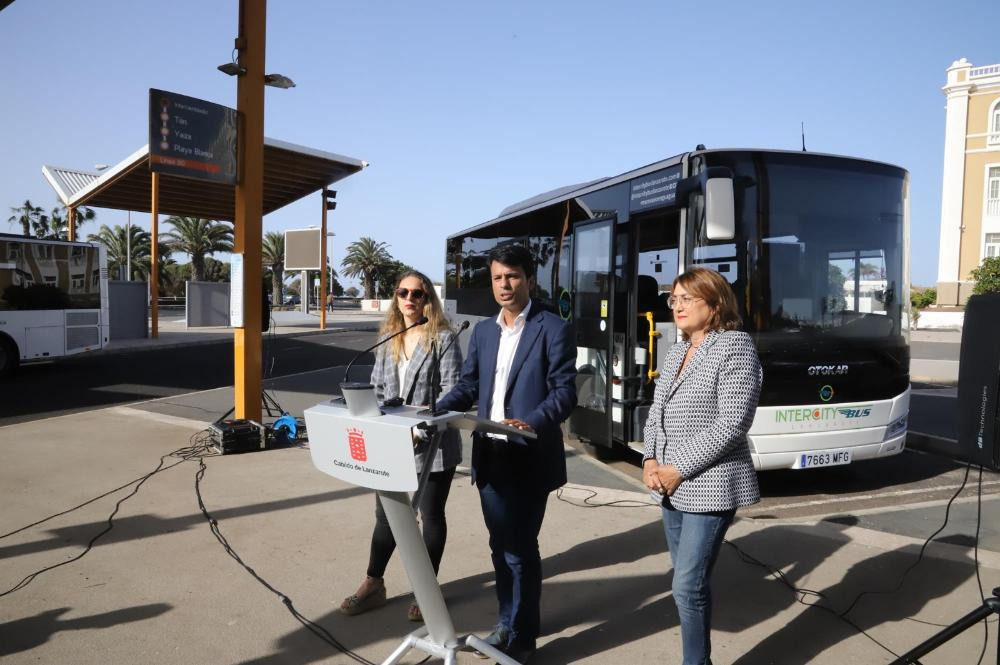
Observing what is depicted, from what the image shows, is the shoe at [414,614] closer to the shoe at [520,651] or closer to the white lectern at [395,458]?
the shoe at [520,651]

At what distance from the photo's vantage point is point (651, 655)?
10.9 feet

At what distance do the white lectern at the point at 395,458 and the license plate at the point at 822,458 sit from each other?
4.11 meters

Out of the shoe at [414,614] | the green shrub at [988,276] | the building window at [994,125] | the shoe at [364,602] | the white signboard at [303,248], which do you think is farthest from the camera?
the building window at [994,125]

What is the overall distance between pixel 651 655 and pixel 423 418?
6.22 feet

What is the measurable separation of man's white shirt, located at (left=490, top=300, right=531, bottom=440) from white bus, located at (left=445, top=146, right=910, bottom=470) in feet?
10.3

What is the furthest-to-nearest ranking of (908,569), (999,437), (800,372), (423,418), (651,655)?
(800,372) → (908,569) → (651,655) → (999,437) → (423,418)

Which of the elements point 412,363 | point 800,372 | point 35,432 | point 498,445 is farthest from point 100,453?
point 800,372

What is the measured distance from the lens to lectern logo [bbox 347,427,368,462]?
2346mm

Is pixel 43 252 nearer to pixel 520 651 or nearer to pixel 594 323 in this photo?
pixel 594 323

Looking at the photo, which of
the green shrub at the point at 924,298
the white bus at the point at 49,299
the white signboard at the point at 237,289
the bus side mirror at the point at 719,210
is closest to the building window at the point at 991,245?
the green shrub at the point at 924,298

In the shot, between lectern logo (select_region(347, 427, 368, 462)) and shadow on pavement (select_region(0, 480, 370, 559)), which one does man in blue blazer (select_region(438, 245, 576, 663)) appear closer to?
lectern logo (select_region(347, 427, 368, 462))

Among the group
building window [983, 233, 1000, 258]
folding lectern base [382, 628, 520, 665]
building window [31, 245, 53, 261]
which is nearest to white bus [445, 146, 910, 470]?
folding lectern base [382, 628, 520, 665]

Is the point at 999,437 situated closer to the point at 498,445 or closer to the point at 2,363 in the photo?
the point at 498,445

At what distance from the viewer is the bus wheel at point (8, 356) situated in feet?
49.0
